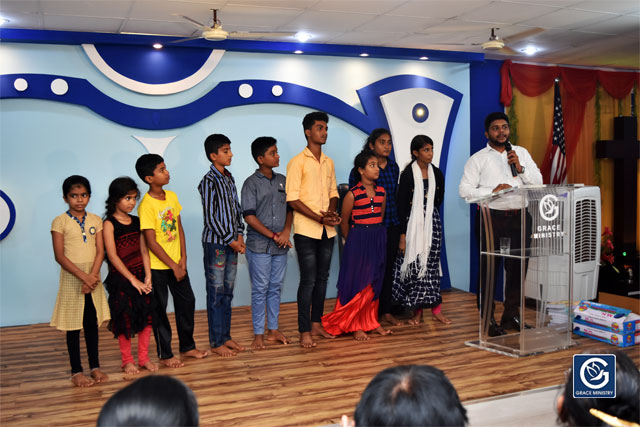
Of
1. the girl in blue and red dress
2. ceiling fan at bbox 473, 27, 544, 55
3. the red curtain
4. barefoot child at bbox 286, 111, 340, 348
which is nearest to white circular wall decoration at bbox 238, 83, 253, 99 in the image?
barefoot child at bbox 286, 111, 340, 348

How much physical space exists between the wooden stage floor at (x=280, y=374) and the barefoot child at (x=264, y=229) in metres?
0.38

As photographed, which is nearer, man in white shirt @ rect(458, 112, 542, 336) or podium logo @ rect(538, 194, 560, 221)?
podium logo @ rect(538, 194, 560, 221)

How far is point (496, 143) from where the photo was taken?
15.9ft

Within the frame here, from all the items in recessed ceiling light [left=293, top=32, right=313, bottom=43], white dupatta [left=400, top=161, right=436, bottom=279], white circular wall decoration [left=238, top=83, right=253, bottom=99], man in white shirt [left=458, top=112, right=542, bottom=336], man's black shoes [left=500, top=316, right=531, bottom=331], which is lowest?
man's black shoes [left=500, top=316, right=531, bottom=331]

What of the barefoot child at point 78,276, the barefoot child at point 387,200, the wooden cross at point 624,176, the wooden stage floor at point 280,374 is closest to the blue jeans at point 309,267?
the wooden stage floor at point 280,374

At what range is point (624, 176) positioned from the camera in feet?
24.8

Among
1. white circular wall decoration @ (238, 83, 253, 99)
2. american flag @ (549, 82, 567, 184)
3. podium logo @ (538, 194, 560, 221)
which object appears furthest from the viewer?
american flag @ (549, 82, 567, 184)

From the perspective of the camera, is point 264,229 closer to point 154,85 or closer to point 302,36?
point 154,85

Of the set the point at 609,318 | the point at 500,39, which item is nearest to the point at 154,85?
the point at 500,39

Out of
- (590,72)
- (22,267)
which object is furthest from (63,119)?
(590,72)

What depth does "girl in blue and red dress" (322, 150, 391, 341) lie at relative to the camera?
4578 mm

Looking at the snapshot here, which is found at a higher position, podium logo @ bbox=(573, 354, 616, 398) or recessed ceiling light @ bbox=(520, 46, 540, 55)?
recessed ceiling light @ bbox=(520, 46, 540, 55)

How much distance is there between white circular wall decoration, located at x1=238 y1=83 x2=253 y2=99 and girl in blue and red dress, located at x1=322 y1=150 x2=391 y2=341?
1.65m

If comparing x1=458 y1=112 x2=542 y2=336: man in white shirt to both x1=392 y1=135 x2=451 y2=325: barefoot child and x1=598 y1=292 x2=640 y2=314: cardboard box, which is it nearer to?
x1=392 y1=135 x2=451 y2=325: barefoot child
